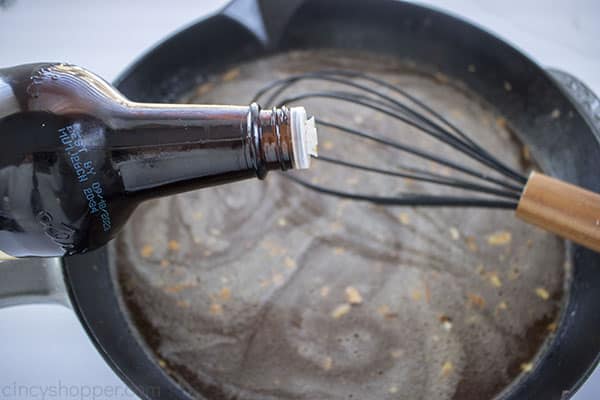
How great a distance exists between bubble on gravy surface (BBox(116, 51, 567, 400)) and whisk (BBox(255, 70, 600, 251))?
0.02 meters

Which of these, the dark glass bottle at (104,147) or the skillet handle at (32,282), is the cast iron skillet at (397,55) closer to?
the skillet handle at (32,282)

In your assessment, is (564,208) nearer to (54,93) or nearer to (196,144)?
(196,144)

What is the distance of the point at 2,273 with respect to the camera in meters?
0.52

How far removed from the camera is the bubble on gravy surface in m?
0.56

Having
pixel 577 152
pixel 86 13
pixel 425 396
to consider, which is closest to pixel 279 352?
pixel 425 396

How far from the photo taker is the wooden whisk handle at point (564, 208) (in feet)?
1.68

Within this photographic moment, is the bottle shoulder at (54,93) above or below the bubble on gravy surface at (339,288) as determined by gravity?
above

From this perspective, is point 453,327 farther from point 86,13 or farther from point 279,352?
point 86,13

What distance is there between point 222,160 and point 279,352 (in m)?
0.25

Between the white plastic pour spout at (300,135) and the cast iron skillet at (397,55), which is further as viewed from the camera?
the cast iron skillet at (397,55)

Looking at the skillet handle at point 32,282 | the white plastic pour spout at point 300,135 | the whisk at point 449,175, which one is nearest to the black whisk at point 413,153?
the whisk at point 449,175

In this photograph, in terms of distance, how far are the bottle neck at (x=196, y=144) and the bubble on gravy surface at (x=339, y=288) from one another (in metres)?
0.21

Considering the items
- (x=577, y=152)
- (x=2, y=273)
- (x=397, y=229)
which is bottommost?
(x=2, y=273)

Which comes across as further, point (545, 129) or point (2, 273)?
point (545, 129)
